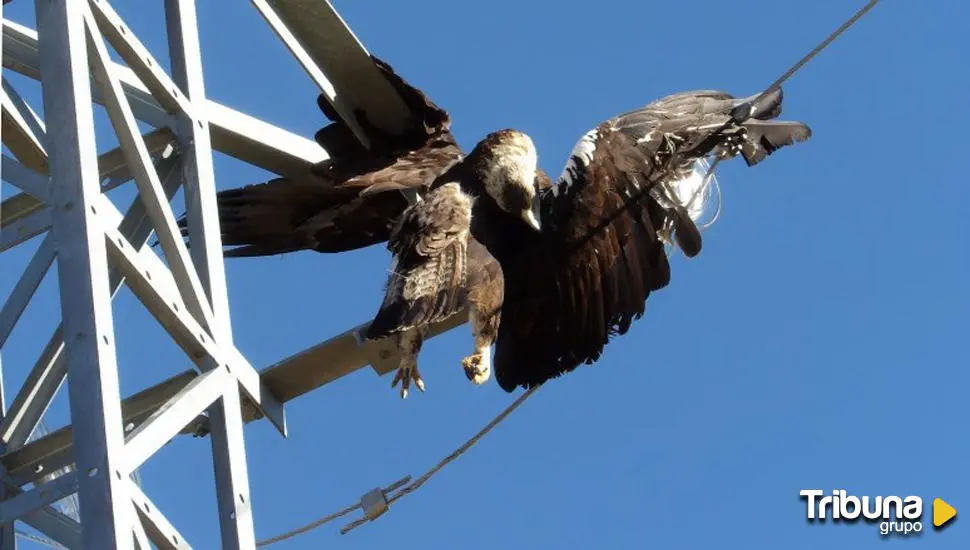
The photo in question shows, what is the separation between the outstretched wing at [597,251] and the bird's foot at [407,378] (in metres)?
0.42

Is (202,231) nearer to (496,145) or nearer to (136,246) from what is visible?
(136,246)

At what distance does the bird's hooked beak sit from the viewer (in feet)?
19.7

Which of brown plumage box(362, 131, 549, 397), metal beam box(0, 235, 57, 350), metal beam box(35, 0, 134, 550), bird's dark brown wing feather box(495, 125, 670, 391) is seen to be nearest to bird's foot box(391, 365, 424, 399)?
brown plumage box(362, 131, 549, 397)

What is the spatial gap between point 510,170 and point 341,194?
740 millimetres

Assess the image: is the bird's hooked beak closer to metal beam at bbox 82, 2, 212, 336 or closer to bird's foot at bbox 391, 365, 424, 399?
bird's foot at bbox 391, 365, 424, 399

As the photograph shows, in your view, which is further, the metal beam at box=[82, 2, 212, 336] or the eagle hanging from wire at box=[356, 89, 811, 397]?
the eagle hanging from wire at box=[356, 89, 811, 397]

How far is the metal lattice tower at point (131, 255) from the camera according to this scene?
3932 millimetres

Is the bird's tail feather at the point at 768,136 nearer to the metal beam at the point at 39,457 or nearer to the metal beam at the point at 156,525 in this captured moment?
the metal beam at the point at 39,457

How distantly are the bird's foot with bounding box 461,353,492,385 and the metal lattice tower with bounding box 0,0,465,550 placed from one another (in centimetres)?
16

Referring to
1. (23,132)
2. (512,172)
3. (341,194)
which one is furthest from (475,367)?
(23,132)

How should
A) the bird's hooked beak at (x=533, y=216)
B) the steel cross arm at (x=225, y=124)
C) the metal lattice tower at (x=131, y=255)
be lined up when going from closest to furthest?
1. the metal lattice tower at (x=131, y=255)
2. the steel cross arm at (x=225, y=124)
3. the bird's hooked beak at (x=533, y=216)

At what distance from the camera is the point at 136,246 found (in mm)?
5234

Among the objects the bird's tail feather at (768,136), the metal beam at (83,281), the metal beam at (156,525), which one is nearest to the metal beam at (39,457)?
the metal beam at (156,525)

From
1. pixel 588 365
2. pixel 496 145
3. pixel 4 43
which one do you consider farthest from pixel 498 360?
pixel 4 43
